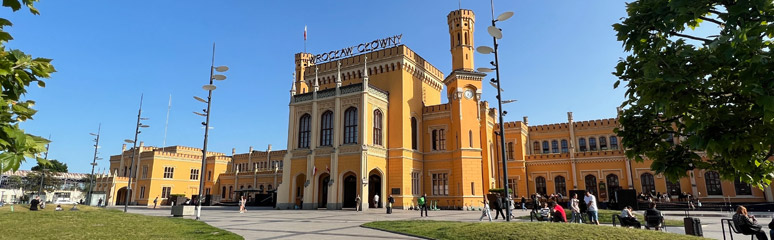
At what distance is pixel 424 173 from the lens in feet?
126

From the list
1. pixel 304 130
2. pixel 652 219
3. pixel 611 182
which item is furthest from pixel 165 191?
pixel 652 219

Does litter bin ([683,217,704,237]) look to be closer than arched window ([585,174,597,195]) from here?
Yes

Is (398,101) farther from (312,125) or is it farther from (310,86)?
(310,86)

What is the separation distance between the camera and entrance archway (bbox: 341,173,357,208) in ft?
117

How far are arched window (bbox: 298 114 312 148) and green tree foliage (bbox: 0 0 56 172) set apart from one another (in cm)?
3334

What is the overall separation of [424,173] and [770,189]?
99.0 ft

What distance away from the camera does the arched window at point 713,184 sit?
3672 cm

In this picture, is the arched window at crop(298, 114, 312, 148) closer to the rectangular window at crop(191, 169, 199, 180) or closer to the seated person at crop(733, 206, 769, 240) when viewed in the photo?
the seated person at crop(733, 206, 769, 240)

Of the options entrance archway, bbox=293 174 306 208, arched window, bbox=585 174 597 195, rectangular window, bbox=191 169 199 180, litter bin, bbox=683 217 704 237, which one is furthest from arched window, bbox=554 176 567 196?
rectangular window, bbox=191 169 199 180

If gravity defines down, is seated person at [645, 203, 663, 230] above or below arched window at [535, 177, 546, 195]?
below

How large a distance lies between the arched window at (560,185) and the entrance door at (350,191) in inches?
895

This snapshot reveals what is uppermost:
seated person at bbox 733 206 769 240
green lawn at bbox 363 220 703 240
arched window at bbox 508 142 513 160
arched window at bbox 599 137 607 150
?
arched window at bbox 599 137 607 150

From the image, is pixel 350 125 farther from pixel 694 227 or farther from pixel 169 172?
pixel 169 172

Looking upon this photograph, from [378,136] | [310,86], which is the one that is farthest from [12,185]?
[378,136]
